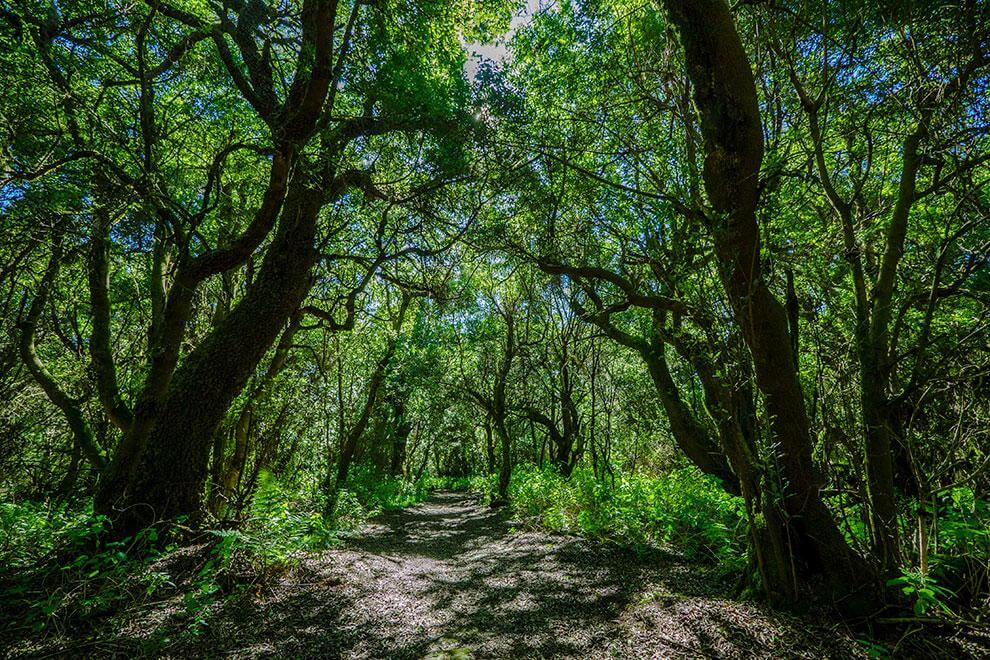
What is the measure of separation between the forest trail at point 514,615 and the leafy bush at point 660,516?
46cm

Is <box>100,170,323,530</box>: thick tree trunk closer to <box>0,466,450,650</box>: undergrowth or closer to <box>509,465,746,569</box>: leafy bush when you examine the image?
<box>0,466,450,650</box>: undergrowth

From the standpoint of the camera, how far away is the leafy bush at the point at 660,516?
508 cm

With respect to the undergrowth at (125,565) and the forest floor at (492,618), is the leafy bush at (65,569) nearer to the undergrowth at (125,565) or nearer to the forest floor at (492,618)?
the undergrowth at (125,565)

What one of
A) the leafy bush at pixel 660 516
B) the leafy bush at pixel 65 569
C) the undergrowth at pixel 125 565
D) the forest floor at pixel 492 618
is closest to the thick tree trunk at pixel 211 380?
the undergrowth at pixel 125 565

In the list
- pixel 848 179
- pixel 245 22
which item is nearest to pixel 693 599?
pixel 848 179

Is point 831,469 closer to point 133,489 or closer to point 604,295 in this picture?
Answer: point 604,295

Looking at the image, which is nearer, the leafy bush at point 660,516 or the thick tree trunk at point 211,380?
the thick tree trunk at point 211,380

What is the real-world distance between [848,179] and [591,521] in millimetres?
6547

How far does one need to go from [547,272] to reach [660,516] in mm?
4064

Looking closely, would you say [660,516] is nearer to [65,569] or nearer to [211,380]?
[211,380]

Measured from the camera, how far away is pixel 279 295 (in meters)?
5.27

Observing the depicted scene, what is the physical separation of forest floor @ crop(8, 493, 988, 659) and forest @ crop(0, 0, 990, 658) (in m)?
0.04

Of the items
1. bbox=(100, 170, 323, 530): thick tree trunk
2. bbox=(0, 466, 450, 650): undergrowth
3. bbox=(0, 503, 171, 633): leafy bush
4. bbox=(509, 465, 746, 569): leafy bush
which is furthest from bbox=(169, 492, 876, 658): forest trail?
bbox=(100, 170, 323, 530): thick tree trunk

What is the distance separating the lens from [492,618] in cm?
409
